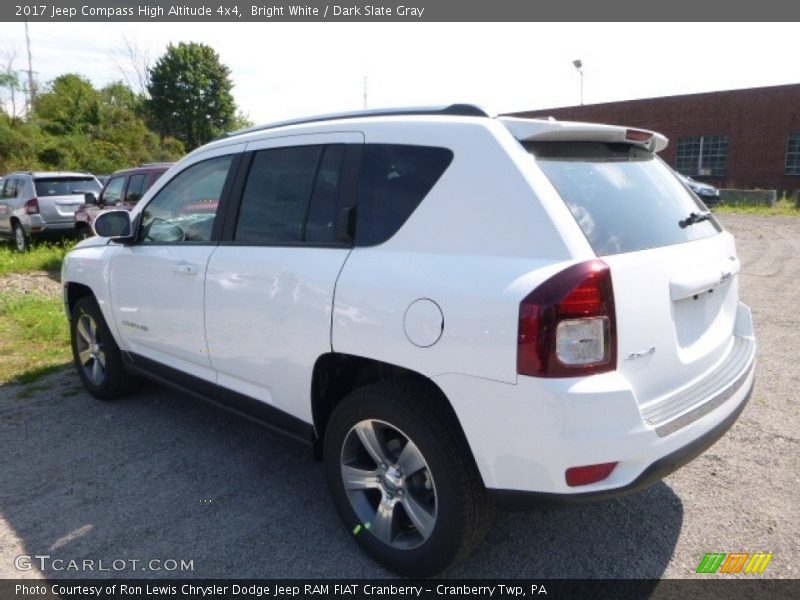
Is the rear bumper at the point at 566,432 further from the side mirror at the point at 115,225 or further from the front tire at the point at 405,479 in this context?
the side mirror at the point at 115,225

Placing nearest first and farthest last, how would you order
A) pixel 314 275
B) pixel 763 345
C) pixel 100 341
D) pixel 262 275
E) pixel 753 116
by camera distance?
pixel 314 275 < pixel 262 275 < pixel 100 341 < pixel 763 345 < pixel 753 116

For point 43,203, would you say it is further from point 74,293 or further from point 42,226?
point 74,293

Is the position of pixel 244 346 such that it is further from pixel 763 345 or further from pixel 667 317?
pixel 763 345

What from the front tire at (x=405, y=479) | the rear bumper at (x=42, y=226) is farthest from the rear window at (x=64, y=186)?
the front tire at (x=405, y=479)

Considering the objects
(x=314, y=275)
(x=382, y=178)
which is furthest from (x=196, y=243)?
(x=382, y=178)

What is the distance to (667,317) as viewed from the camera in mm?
2371

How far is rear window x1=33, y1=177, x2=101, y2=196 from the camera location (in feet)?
43.4

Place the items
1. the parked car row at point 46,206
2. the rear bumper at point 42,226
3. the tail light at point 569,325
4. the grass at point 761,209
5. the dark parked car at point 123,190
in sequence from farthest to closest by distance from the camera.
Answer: the grass at point 761,209 < the rear bumper at point 42,226 < the parked car row at point 46,206 < the dark parked car at point 123,190 < the tail light at point 569,325

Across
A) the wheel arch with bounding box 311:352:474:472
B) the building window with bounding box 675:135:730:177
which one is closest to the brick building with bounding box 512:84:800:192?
the building window with bounding box 675:135:730:177

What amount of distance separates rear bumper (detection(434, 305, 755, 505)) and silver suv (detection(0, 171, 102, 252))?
1317cm

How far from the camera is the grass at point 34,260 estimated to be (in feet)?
36.5

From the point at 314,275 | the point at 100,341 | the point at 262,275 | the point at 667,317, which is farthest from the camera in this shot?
the point at 100,341

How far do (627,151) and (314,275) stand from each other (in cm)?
158

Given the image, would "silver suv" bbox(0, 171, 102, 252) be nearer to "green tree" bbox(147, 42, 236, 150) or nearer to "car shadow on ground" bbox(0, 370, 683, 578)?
"car shadow on ground" bbox(0, 370, 683, 578)
